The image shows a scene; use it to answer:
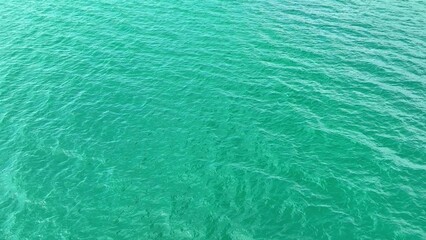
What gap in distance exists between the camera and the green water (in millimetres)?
53312

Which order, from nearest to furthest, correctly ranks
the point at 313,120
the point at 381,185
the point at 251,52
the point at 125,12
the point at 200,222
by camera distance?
the point at 200,222
the point at 381,185
the point at 313,120
the point at 251,52
the point at 125,12

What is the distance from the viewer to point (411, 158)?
196 ft

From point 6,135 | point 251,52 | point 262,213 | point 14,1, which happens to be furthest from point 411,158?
point 14,1

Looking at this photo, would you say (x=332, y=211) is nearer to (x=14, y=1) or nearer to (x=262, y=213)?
(x=262, y=213)

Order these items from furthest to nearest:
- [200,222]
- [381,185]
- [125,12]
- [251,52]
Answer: [125,12], [251,52], [381,185], [200,222]

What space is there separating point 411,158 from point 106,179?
1874 inches

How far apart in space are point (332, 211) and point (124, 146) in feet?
113

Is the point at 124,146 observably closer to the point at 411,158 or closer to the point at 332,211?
the point at 332,211

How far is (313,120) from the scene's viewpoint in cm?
6775

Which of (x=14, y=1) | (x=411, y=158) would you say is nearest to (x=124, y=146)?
(x=411, y=158)

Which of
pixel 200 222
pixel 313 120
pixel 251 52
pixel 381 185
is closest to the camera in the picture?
pixel 200 222

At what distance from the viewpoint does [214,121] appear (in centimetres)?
6875

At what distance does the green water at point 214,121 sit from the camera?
53.3m

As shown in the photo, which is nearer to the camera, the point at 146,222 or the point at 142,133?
the point at 146,222
